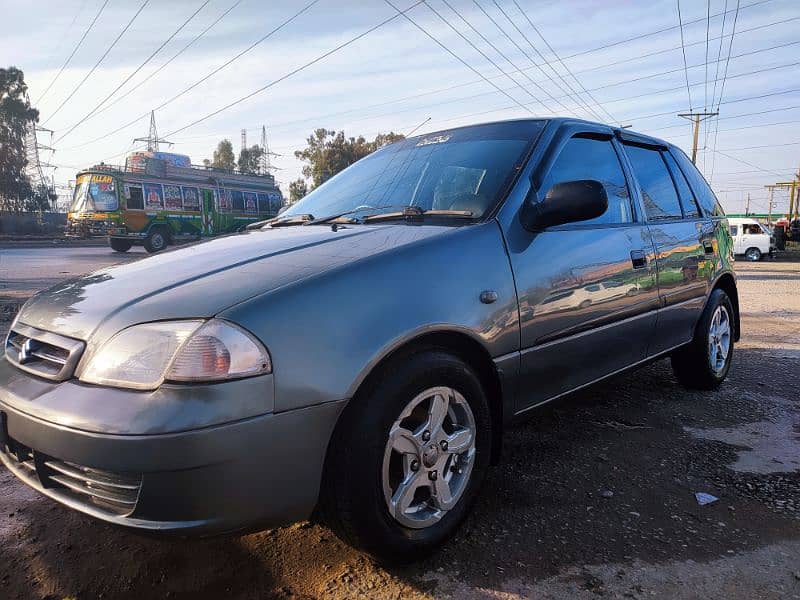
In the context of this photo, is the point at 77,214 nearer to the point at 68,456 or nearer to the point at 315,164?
the point at 68,456

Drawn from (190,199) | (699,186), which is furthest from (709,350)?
(190,199)

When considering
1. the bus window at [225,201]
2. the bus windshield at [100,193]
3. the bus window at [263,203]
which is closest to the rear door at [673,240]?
the bus windshield at [100,193]

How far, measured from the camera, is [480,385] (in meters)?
2.25

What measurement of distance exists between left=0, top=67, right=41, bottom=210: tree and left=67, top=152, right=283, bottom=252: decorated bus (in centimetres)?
2433

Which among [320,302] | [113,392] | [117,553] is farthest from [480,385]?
[117,553]

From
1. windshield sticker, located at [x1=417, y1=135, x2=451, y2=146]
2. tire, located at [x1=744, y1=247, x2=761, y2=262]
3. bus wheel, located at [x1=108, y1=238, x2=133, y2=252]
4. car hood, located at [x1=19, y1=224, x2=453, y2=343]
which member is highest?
windshield sticker, located at [x1=417, y1=135, x2=451, y2=146]

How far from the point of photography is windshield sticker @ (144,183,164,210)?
69.8 feet

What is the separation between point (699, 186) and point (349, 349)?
3.64 metres

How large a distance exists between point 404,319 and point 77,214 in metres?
22.7

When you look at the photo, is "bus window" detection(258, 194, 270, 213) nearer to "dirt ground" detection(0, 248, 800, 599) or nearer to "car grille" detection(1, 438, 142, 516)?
"dirt ground" detection(0, 248, 800, 599)

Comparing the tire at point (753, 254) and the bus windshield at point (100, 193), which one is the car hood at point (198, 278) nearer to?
the bus windshield at point (100, 193)

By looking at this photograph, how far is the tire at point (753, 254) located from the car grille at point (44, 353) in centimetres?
2762

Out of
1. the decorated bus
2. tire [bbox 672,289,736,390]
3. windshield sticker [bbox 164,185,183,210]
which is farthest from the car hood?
windshield sticker [bbox 164,185,183,210]

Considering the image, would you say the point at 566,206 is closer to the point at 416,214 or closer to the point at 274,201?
the point at 416,214
